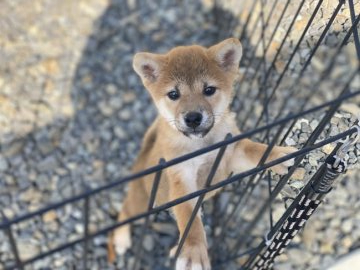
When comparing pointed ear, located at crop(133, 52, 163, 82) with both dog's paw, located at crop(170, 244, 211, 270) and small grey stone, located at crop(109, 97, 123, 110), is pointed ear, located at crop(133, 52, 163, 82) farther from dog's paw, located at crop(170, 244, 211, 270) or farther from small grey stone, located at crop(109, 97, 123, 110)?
small grey stone, located at crop(109, 97, 123, 110)

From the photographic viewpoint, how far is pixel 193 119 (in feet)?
5.90

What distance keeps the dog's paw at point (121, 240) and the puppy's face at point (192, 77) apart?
78cm

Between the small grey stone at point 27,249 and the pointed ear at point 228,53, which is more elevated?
the pointed ear at point 228,53

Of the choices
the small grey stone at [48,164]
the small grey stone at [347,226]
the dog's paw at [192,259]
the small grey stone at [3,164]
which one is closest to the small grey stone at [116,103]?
the small grey stone at [48,164]

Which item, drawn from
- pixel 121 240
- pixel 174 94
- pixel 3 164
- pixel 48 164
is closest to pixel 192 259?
pixel 174 94

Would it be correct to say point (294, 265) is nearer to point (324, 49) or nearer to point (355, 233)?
point (355, 233)

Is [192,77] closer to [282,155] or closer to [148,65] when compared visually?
[148,65]

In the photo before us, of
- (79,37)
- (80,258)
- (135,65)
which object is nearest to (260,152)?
(135,65)

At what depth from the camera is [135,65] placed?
1918mm

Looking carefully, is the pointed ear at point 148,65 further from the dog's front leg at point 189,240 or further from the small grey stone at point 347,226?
the small grey stone at point 347,226

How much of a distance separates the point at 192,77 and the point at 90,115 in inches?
46.4

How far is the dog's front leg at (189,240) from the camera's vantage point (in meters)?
1.67

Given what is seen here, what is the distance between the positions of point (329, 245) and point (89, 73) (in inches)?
62.5

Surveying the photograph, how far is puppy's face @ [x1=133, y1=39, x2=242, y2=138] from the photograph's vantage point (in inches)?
73.6
